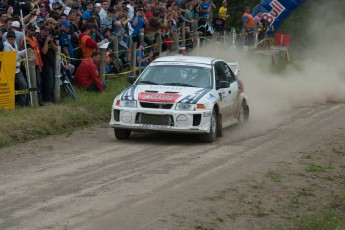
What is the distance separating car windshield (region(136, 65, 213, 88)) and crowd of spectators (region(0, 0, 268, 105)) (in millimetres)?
2735

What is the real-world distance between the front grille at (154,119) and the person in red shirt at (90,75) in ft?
15.4

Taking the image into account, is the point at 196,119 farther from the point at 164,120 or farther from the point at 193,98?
the point at 164,120

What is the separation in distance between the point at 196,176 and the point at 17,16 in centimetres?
753

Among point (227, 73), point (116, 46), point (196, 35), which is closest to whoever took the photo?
point (227, 73)

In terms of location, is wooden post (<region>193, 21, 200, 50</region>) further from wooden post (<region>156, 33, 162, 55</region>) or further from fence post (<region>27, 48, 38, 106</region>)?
fence post (<region>27, 48, 38, 106</region>)

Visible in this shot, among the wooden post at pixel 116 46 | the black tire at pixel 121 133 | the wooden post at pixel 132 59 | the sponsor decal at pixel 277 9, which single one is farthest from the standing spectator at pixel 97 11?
the sponsor decal at pixel 277 9

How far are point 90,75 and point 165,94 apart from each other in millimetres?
5009

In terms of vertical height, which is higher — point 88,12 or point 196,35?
point 88,12

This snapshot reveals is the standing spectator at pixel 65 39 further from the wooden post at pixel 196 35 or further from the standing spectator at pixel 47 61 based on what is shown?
the wooden post at pixel 196 35

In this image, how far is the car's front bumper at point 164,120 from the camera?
1564 centimetres

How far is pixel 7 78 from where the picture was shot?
17.4 metres

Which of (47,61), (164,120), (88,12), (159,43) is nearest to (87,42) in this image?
(47,61)

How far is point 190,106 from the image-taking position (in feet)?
51.6

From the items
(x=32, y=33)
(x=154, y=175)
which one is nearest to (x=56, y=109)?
(x=32, y=33)
